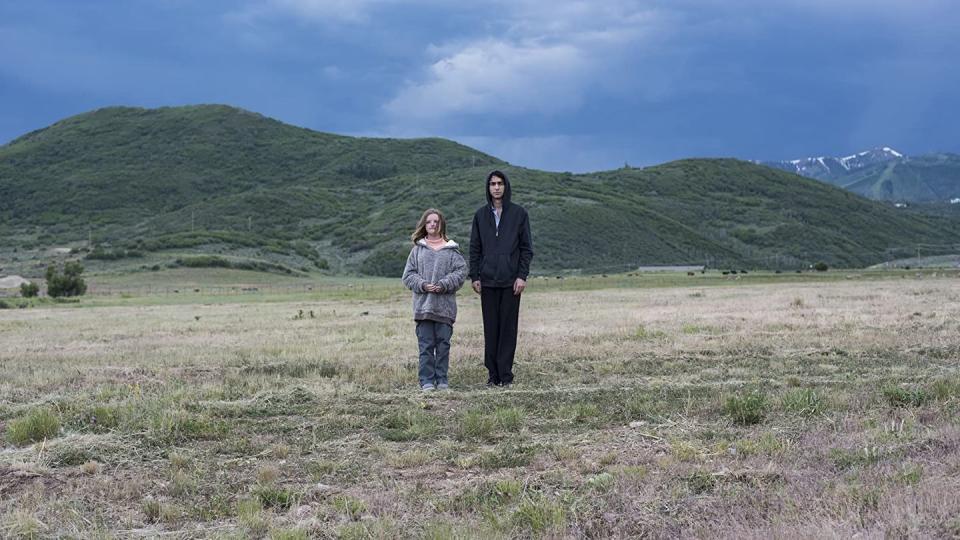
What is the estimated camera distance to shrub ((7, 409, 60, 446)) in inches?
294

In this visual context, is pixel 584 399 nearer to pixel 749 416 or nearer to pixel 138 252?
pixel 749 416

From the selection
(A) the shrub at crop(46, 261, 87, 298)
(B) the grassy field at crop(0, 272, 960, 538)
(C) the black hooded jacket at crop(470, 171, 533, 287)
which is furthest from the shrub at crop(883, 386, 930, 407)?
(A) the shrub at crop(46, 261, 87, 298)

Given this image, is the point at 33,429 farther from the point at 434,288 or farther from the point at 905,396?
the point at 905,396

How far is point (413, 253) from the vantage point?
36.2 feet

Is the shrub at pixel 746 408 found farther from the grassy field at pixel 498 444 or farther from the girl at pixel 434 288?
the girl at pixel 434 288

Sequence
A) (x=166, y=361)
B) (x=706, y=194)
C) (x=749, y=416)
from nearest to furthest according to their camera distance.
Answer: (x=749, y=416) < (x=166, y=361) < (x=706, y=194)

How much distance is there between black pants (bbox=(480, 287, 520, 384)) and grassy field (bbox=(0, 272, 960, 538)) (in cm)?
39

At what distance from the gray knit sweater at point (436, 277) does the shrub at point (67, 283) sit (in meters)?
55.8

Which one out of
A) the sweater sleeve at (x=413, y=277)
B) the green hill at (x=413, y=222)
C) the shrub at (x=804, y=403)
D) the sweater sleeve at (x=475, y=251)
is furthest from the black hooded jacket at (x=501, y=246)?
the green hill at (x=413, y=222)

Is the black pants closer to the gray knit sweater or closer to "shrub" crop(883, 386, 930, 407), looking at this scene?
the gray knit sweater

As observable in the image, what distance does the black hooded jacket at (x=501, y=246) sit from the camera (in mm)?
10852

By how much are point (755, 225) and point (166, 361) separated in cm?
16603

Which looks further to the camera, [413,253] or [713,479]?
[413,253]

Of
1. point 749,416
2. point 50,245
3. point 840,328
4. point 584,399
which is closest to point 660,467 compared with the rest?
point 749,416
